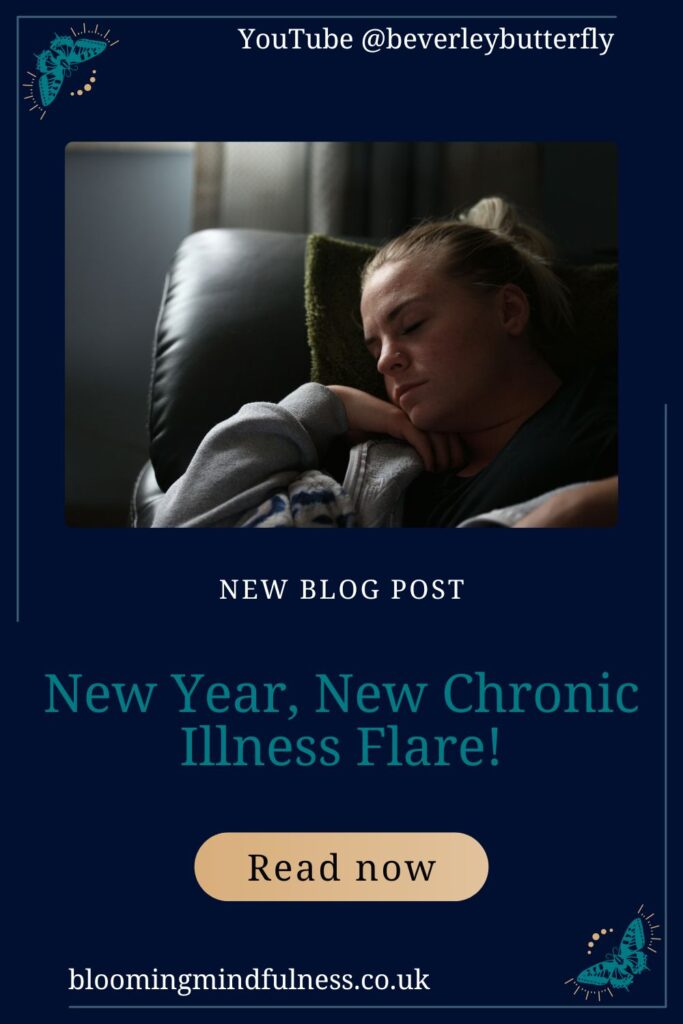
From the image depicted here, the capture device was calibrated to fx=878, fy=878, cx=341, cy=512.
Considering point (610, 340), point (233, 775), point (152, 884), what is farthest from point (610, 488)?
point (152, 884)

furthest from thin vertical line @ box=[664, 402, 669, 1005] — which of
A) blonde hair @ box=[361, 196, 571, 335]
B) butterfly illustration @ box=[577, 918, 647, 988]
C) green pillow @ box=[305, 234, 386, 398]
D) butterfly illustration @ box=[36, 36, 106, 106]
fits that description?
butterfly illustration @ box=[36, 36, 106, 106]

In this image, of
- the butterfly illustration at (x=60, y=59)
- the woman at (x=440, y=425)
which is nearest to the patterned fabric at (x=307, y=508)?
the woman at (x=440, y=425)

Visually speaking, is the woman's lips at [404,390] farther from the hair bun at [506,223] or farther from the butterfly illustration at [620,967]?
the butterfly illustration at [620,967]

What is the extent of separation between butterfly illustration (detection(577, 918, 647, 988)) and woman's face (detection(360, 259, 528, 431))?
427 millimetres

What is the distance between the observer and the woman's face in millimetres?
743

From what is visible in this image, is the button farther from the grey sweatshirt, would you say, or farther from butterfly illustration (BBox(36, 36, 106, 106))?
butterfly illustration (BBox(36, 36, 106, 106))

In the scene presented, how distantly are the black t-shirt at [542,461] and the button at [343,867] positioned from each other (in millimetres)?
257

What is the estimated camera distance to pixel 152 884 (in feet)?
2.27

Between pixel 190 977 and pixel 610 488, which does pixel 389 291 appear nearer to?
pixel 610 488

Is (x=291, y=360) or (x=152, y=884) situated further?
(x=291, y=360)

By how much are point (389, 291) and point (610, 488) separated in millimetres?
252

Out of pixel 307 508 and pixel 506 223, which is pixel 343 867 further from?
pixel 506 223

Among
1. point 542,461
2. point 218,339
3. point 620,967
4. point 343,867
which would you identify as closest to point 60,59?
point 218,339

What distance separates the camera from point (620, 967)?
68 cm
